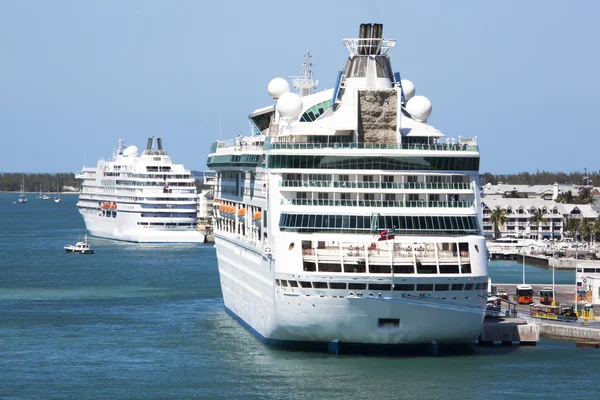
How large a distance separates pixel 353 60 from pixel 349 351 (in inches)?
449

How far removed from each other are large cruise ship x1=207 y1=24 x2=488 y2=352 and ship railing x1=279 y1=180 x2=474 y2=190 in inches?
1.4

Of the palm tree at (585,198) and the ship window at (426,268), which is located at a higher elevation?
the palm tree at (585,198)

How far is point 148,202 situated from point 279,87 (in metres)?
76.1

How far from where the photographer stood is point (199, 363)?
5028 cm

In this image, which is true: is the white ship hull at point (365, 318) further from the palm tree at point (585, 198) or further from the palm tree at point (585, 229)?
the palm tree at point (585, 198)

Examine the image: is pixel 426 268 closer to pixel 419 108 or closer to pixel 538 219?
pixel 419 108

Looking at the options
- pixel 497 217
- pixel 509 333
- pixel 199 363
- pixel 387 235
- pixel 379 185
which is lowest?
pixel 199 363

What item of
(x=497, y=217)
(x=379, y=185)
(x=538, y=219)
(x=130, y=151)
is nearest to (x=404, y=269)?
(x=379, y=185)


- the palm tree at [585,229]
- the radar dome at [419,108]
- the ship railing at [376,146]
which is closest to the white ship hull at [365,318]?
the ship railing at [376,146]

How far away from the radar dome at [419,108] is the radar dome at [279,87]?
1191 cm

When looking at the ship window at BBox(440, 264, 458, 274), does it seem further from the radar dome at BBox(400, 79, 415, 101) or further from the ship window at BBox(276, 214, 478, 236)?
the radar dome at BBox(400, 79, 415, 101)

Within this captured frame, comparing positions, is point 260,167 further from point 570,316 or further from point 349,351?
point 570,316

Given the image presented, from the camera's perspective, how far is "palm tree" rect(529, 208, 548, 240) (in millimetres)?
144250

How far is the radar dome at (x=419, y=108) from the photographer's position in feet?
170
